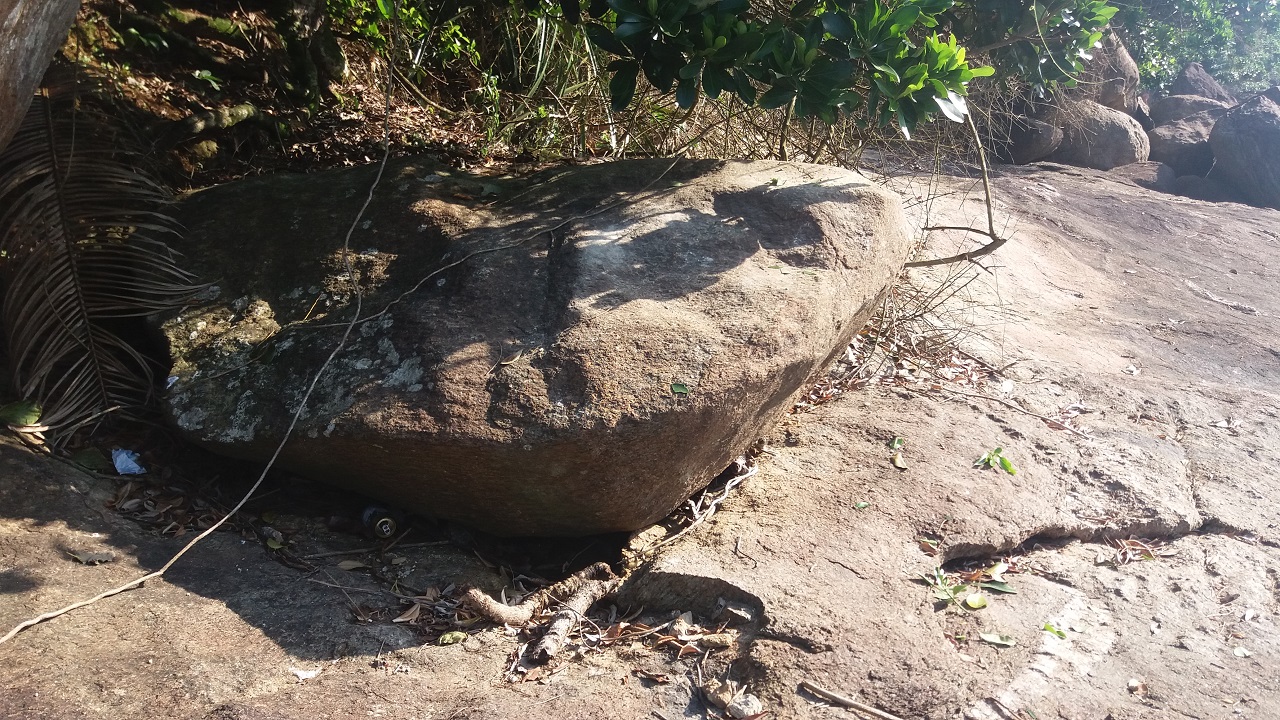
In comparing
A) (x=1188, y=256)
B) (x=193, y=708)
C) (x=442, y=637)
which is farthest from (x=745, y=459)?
(x=1188, y=256)

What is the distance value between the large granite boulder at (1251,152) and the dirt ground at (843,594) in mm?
8904

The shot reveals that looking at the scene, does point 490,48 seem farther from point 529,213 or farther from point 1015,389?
point 1015,389

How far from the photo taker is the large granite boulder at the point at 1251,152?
11602 mm

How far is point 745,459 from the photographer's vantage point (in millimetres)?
3586

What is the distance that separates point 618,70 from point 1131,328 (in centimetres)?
443

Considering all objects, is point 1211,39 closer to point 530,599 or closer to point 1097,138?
point 1097,138

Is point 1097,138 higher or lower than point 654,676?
higher

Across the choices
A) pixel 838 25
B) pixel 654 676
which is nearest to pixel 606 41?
pixel 838 25

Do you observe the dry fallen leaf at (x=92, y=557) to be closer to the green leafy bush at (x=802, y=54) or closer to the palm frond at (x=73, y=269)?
the palm frond at (x=73, y=269)

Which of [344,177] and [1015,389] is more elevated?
[344,177]

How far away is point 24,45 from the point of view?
7.77 feet

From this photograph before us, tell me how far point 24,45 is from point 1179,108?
50.7 feet

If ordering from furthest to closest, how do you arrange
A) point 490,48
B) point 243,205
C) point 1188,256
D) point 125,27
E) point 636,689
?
point 1188,256, point 490,48, point 125,27, point 243,205, point 636,689

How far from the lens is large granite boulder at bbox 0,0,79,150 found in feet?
7.48
